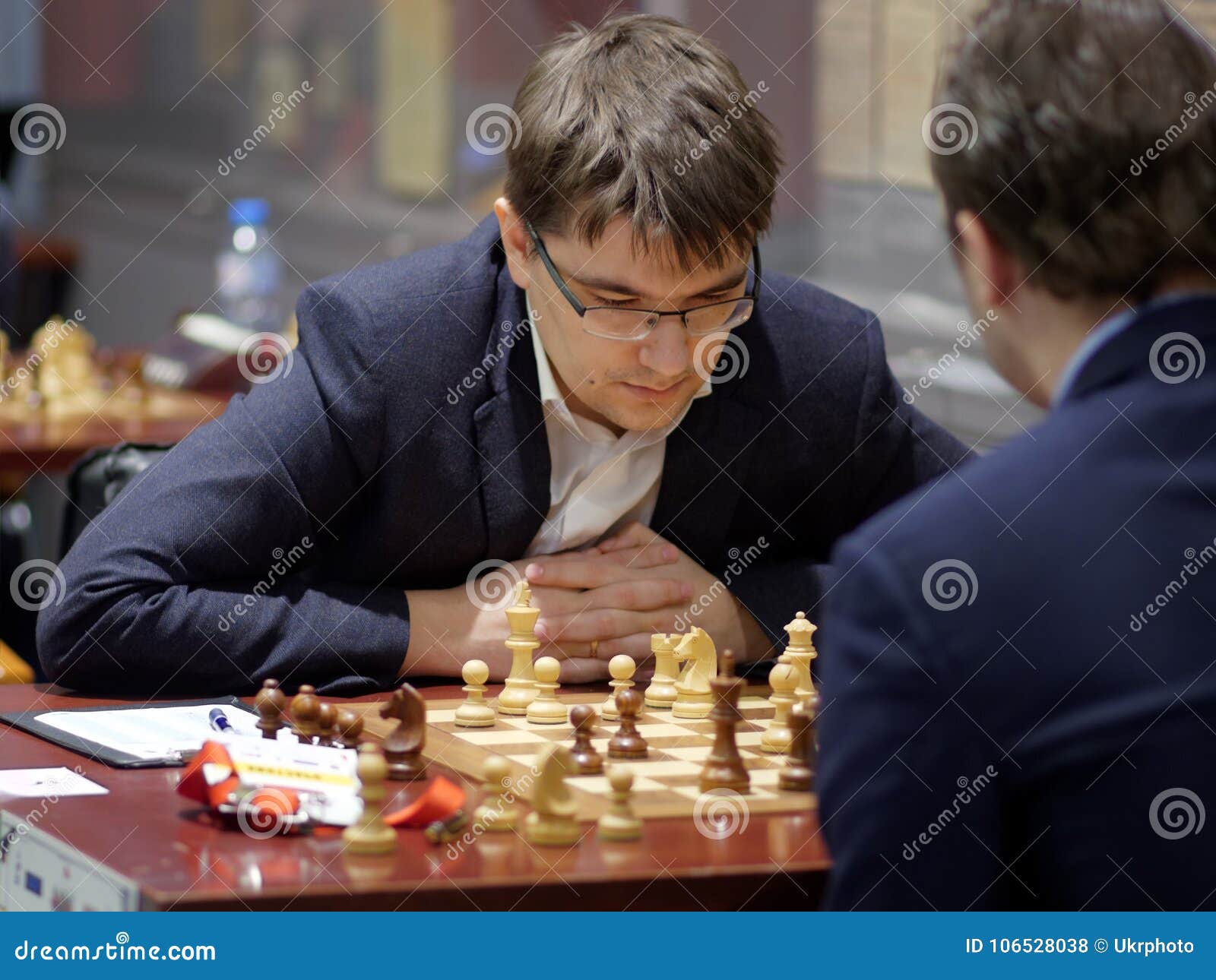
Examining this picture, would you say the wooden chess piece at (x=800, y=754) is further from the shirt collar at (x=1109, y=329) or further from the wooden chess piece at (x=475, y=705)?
the shirt collar at (x=1109, y=329)

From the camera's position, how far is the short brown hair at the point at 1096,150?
47.0 inches

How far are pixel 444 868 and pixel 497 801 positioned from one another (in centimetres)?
15

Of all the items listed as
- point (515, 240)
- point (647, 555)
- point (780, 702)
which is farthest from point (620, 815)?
point (515, 240)

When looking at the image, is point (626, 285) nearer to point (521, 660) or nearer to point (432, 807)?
point (521, 660)

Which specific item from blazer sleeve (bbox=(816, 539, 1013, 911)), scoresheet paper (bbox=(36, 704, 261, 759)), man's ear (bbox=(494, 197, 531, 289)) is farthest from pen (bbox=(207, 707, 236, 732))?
blazer sleeve (bbox=(816, 539, 1013, 911))

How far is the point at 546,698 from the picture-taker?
79.7 inches

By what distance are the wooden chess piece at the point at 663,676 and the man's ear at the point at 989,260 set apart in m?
0.90

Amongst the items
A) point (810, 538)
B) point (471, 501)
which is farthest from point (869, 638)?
point (810, 538)

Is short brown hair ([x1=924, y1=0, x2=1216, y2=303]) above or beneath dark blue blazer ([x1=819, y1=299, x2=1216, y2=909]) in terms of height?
above

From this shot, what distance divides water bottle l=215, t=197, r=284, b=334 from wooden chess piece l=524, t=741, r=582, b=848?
4.26 metres

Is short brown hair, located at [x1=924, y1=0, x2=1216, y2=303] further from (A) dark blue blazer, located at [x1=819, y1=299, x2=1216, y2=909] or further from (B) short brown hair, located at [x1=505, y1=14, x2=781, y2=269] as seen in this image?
(B) short brown hair, located at [x1=505, y1=14, x2=781, y2=269]

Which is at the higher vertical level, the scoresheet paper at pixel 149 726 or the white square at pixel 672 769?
the white square at pixel 672 769

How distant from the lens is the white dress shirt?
2326mm

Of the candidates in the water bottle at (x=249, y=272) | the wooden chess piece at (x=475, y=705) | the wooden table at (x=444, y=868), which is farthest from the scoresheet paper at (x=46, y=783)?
the water bottle at (x=249, y=272)
